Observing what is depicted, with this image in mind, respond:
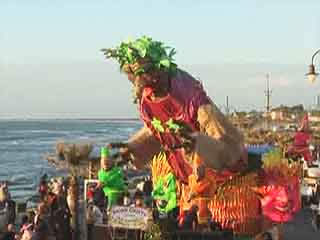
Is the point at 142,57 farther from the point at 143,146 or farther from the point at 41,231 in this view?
the point at 41,231

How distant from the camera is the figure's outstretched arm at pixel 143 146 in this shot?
7133mm

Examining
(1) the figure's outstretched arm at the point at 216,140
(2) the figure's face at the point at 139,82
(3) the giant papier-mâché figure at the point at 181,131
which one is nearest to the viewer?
(1) the figure's outstretched arm at the point at 216,140

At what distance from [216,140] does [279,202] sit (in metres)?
1.43

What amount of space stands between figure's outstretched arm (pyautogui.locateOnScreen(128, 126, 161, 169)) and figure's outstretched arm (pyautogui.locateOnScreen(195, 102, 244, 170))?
0.88 meters

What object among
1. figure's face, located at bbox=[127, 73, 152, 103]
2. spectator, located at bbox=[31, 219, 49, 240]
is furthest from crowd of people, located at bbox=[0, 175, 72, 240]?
figure's face, located at bbox=[127, 73, 152, 103]

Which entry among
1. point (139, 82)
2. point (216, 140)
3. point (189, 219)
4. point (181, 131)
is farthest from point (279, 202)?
point (139, 82)

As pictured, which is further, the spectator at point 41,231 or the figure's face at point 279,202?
the spectator at point 41,231

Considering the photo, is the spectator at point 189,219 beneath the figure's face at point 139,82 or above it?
beneath

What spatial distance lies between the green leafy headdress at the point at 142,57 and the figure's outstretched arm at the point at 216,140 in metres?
0.56

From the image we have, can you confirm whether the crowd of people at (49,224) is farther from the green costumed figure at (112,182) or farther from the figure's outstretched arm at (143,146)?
the figure's outstretched arm at (143,146)

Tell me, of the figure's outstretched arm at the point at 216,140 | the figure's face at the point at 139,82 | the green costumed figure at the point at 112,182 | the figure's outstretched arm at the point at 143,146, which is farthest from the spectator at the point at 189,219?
the green costumed figure at the point at 112,182

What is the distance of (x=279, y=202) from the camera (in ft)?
23.5

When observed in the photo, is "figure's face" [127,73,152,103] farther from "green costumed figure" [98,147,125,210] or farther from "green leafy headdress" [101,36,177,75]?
"green costumed figure" [98,147,125,210]

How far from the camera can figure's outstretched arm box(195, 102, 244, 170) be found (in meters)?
5.98
